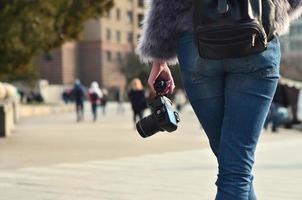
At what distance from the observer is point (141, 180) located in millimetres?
7172

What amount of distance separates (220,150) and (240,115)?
0.67 feet

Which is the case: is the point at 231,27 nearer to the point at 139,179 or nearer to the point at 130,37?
the point at 139,179

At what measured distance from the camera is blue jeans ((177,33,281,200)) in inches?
115

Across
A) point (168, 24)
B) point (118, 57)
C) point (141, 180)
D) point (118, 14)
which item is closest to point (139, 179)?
point (141, 180)

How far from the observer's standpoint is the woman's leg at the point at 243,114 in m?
2.91

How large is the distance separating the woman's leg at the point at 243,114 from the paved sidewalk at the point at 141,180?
2906mm

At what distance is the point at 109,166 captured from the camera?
347 inches

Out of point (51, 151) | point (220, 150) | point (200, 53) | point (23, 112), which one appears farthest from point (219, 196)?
point (23, 112)

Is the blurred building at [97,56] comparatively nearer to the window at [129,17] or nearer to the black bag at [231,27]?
the window at [129,17]

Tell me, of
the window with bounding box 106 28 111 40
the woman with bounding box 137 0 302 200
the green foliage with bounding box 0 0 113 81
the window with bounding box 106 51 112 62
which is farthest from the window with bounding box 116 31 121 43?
the woman with bounding box 137 0 302 200

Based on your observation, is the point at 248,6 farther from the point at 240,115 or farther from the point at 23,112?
the point at 23,112

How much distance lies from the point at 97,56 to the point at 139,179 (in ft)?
276

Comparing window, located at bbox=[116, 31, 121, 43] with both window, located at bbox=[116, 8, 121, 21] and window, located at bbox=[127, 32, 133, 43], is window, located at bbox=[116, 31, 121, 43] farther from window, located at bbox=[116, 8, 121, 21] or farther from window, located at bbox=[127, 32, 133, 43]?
window, located at bbox=[127, 32, 133, 43]

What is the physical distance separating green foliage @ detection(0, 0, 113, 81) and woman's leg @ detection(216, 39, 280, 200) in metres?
11.1
